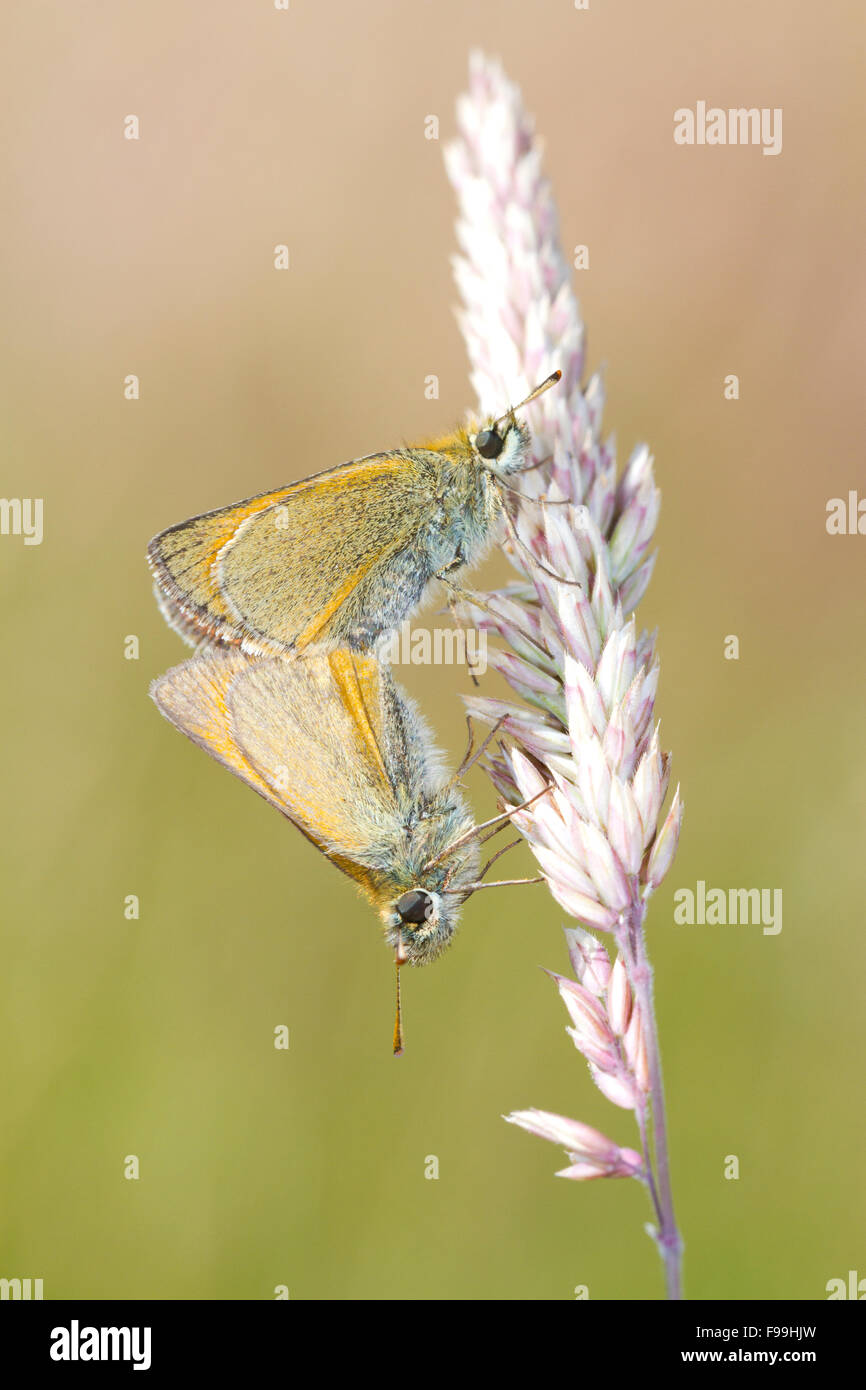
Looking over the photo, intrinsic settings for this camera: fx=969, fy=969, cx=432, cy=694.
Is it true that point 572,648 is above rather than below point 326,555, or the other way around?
below

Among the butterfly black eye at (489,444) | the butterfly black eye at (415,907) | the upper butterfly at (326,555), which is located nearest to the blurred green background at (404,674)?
the upper butterfly at (326,555)

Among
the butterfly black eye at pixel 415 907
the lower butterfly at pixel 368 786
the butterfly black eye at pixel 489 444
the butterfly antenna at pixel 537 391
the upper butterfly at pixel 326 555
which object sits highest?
the butterfly antenna at pixel 537 391

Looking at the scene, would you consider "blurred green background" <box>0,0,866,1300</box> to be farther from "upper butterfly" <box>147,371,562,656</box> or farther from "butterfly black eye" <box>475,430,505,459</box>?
"butterfly black eye" <box>475,430,505,459</box>

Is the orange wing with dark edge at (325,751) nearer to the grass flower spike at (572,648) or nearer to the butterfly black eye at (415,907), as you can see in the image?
the butterfly black eye at (415,907)

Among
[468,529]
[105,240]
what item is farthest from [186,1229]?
[105,240]

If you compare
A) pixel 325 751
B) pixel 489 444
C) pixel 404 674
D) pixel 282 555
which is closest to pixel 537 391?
pixel 489 444

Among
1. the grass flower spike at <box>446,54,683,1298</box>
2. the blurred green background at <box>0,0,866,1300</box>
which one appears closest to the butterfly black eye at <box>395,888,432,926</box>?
the grass flower spike at <box>446,54,683,1298</box>

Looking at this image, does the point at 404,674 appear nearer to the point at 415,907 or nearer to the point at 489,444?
the point at 489,444
